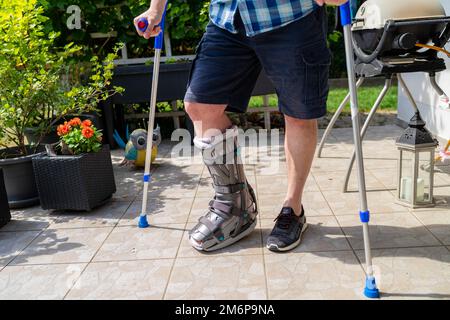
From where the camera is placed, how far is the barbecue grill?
2.18m

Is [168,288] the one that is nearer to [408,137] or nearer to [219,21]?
[219,21]

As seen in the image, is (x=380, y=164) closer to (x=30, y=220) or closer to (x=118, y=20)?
(x=30, y=220)

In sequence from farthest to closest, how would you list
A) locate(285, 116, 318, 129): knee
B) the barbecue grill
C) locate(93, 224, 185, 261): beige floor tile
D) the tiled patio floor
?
the barbecue grill
locate(93, 224, 185, 261): beige floor tile
locate(285, 116, 318, 129): knee
the tiled patio floor

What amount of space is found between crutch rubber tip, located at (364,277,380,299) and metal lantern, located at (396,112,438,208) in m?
0.93

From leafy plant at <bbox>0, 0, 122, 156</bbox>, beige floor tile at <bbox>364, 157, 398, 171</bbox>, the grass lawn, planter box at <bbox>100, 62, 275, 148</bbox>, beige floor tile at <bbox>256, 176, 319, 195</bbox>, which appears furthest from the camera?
the grass lawn

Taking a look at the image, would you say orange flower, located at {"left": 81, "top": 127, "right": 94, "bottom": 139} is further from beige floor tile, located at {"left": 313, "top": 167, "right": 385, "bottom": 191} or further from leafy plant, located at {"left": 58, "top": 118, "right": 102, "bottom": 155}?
beige floor tile, located at {"left": 313, "top": 167, "right": 385, "bottom": 191}

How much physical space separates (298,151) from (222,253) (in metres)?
0.56

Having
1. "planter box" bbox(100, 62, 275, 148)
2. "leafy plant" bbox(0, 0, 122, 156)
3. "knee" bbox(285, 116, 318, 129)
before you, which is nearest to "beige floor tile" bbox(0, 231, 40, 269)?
"leafy plant" bbox(0, 0, 122, 156)

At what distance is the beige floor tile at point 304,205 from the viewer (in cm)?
240

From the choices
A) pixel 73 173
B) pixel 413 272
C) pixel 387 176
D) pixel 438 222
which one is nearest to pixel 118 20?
pixel 73 173

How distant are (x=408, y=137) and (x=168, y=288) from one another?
4.75 ft

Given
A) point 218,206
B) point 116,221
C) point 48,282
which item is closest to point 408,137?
point 218,206

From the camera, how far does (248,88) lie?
6.61ft

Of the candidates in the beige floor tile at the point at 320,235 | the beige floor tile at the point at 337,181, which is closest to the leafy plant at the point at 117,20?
the beige floor tile at the point at 337,181
